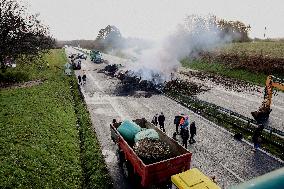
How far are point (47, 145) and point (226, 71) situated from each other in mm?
34381

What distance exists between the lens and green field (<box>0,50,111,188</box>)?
39.7 ft

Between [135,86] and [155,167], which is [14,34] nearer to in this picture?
[135,86]

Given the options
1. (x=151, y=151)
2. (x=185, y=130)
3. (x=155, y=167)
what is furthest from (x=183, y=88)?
(x=155, y=167)

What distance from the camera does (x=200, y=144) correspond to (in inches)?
647

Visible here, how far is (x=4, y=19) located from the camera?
125 feet

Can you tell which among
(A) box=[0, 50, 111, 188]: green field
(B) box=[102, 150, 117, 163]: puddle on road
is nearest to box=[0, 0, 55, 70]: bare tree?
(A) box=[0, 50, 111, 188]: green field

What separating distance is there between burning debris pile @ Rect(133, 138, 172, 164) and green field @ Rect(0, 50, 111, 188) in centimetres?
209

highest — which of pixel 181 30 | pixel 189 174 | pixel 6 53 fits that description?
pixel 181 30

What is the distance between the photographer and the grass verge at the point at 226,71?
1461 inches

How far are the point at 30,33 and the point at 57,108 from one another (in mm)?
25103

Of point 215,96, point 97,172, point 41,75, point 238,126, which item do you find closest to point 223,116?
point 238,126

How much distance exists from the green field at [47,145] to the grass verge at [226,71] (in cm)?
2377

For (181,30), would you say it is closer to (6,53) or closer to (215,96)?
(215,96)

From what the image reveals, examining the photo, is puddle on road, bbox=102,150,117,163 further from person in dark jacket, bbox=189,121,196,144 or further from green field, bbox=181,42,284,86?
green field, bbox=181,42,284,86
